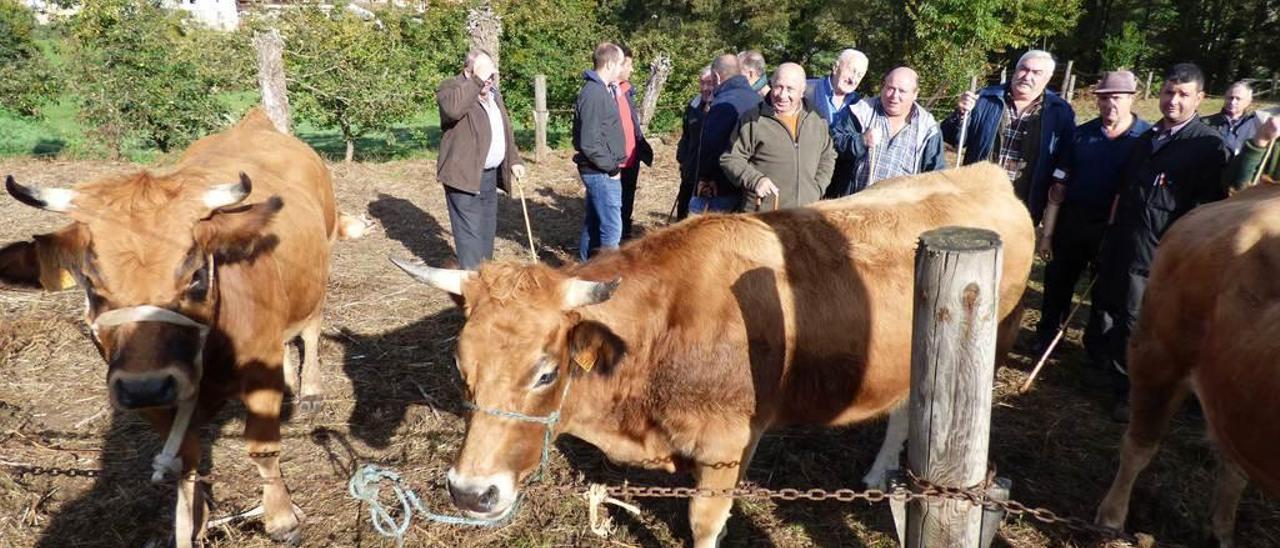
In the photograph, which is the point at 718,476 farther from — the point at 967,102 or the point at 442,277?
the point at 967,102

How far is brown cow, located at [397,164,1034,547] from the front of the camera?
267cm

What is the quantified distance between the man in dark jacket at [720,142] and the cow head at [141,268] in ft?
12.4

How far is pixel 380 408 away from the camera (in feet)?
16.5

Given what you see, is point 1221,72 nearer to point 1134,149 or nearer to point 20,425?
point 1134,149

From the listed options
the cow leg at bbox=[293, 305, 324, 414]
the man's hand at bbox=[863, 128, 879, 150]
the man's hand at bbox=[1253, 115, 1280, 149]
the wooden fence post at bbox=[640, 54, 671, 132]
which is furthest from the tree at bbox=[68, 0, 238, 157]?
the man's hand at bbox=[1253, 115, 1280, 149]

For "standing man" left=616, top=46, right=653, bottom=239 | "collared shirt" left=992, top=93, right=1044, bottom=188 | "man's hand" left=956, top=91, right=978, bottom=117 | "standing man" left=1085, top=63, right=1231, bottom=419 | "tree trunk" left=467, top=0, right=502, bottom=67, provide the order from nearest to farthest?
"standing man" left=1085, top=63, right=1231, bottom=419, "collared shirt" left=992, top=93, right=1044, bottom=188, "man's hand" left=956, top=91, right=978, bottom=117, "standing man" left=616, top=46, right=653, bottom=239, "tree trunk" left=467, top=0, right=502, bottom=67

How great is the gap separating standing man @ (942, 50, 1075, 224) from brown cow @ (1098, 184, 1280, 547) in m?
1.76

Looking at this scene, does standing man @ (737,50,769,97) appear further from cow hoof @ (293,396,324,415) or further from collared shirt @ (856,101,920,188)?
cow hoof @ (293,396,324,415)

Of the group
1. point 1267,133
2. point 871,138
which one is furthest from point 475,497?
point 1267,133

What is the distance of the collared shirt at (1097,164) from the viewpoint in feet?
17.1

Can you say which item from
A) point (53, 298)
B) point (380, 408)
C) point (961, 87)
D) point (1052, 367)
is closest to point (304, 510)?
point (380, 408)

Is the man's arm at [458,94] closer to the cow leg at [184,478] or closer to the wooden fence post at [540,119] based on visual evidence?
the cow leg at [184,478]

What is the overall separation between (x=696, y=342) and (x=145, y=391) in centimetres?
222

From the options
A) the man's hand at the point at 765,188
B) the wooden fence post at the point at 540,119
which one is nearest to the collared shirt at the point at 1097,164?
the man's hand at the point at 765,188
